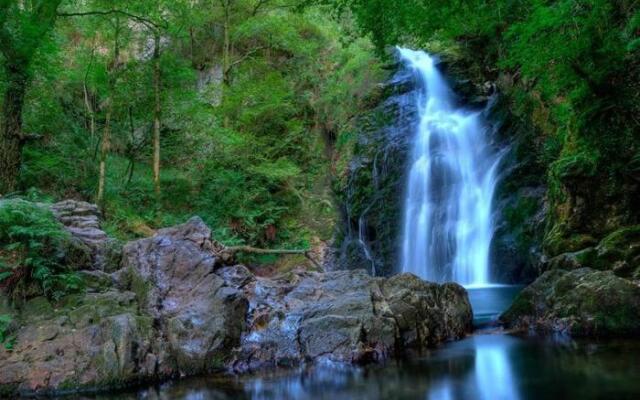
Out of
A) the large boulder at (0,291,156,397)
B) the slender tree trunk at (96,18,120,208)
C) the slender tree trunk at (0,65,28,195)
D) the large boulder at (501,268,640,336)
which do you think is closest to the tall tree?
the slender tree trunk at (0,65,28,195)

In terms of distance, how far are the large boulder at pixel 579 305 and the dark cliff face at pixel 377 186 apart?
6377mm

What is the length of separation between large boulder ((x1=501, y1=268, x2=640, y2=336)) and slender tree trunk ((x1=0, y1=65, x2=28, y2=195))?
9.08 meters

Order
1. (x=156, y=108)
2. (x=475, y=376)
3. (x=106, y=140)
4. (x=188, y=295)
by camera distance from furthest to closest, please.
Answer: (x=156, y=108) → (x=106, y=140) → (x=188, y=295) → (x=475, y=376)

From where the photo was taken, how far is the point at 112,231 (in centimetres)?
1128

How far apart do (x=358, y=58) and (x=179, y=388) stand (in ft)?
50.7

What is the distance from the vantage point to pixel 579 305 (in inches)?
286

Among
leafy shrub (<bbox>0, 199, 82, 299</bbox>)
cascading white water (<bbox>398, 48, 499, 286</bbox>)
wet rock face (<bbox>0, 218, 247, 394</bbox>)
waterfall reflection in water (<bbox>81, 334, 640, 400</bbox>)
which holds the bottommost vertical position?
waterfall reflection in water (<bbox>81, 334, 640, 400</bbox>)

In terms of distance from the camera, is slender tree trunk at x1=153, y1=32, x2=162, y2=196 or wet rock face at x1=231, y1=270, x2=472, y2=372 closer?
wet rock face at x1=231, y1=270, x2=472, y2=372

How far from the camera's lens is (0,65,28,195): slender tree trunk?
8984mm

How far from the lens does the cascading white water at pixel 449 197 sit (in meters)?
12.7

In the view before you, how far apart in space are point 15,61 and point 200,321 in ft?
19.9

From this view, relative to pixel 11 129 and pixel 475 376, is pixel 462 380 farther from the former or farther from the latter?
pixel 11 129

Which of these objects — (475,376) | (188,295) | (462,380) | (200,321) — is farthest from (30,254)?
(475,376)

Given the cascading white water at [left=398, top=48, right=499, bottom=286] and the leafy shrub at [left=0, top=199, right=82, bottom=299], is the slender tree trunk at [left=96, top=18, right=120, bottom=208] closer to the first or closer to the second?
the leafy shrub at [left=0, top=199, right=82, bottom=299]
